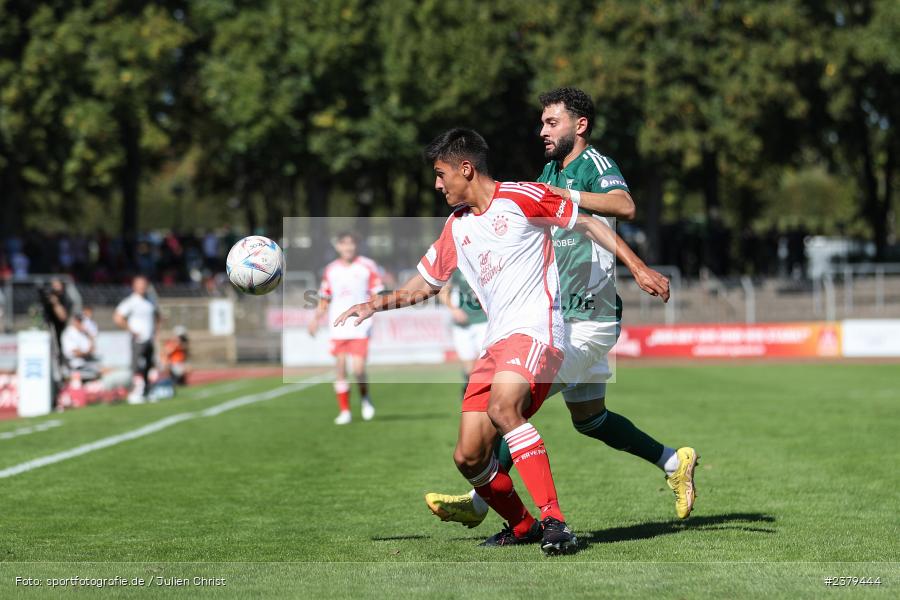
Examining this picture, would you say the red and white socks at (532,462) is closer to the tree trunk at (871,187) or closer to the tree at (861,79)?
the tree at (861,79)

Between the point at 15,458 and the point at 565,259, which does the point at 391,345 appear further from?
the point at 565,259

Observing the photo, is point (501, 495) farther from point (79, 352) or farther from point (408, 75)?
point (408, 75)

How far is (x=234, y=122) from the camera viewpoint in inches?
1644

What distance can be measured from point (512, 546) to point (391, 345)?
2455 cm

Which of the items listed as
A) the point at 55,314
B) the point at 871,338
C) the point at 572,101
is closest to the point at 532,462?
the point at 572,101

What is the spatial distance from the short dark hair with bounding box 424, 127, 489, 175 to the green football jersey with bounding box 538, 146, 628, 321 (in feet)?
2.12

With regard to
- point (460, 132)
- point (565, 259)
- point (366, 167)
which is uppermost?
point (366, 167)

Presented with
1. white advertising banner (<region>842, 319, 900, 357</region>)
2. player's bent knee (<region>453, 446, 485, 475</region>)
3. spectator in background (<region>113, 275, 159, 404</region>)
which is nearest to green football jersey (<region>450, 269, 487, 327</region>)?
spectator in background (<region>113, 275, 159, 404</region>)

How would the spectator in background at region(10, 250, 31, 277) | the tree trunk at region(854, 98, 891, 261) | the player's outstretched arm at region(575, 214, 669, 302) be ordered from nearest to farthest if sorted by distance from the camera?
the player's outstretched arm at region(575, 214, 669, 302) → the spectator in background at region(10, 250, 31, 277) → the tree trunk at region(854, 98, 891, 261)

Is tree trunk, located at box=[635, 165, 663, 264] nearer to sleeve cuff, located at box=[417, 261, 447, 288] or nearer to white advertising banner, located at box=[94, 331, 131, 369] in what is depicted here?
white advertising banner, located at box=[94, 331, 131, 369]

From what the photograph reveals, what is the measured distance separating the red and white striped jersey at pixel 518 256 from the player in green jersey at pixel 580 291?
0.37 m

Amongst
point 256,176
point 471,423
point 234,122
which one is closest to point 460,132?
point 471,423

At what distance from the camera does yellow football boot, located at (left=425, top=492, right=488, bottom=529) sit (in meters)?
7.51

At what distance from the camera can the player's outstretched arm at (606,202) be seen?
6727mm
